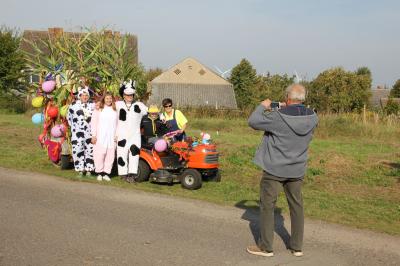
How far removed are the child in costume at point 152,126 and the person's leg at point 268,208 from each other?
5.25 m

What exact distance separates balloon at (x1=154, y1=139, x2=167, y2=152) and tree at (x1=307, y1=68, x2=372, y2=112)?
31.9 m

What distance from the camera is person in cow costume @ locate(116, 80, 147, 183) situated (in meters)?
10.6

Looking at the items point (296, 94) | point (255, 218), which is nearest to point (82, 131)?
point (255, 218)

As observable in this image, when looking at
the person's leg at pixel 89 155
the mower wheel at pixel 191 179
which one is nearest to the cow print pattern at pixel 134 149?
the person's leg at pixel 89 155

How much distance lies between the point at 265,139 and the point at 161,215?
242cm

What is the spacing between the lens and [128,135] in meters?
10.7

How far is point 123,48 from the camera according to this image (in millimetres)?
12023

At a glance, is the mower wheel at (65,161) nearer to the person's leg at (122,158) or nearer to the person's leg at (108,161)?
the person's leg at (108,161)

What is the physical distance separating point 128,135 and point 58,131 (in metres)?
2.00

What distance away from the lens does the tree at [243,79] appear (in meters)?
54.6

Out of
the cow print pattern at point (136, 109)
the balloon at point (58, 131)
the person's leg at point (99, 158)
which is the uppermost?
the cow print pattern at point (136, 109)

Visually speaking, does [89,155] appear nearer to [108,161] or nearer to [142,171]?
[108,161]

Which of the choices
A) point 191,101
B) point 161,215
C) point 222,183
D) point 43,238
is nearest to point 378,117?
point 222,183

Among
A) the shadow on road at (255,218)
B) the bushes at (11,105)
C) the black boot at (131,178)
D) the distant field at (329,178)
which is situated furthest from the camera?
the bushes at (11,105)
